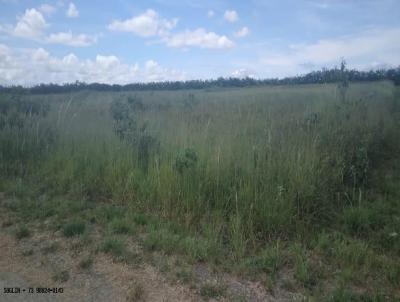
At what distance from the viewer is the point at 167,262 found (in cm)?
390

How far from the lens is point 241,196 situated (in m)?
4.93

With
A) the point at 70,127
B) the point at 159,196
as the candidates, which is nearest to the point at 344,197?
the point at 159,196

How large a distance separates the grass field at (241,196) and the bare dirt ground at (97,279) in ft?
0.51

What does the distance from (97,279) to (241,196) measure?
6.99ft

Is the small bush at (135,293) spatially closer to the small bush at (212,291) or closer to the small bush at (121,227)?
the small bush at (212,291)

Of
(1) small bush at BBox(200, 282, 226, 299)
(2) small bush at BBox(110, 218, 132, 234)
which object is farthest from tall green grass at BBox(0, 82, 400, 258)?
(1) small bush at BBox(200, 282, 226, 299)

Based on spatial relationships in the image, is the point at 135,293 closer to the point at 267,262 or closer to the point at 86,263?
the point at 86,263

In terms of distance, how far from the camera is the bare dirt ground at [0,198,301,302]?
132 inches

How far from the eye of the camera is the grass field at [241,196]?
387cm

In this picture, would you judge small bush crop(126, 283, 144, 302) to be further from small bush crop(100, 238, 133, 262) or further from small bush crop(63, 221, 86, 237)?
small bush crop(63, 221, 86, 237)

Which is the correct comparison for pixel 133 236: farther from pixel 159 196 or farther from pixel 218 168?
pixel 218 168

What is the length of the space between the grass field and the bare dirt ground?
6.1 inches

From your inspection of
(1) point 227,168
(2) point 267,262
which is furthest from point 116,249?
(1) point 227,168

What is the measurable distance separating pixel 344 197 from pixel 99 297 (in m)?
3.69
